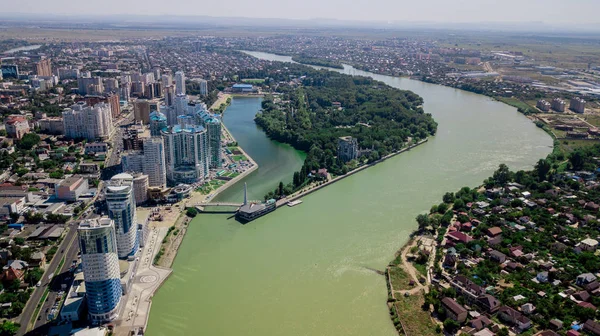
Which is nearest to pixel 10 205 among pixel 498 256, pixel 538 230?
pixel 498 256

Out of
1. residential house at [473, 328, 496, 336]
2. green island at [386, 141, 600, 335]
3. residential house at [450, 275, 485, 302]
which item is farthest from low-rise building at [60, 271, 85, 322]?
residential house at [450, 275, 485, 302]

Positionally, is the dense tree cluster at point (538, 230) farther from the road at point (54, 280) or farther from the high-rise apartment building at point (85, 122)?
the high-rise apartment building at point (85, 122)

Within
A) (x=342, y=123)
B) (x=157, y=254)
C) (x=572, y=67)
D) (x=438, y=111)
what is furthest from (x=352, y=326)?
(x=572, y=67)

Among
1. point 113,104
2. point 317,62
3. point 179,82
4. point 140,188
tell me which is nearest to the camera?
point 140,188

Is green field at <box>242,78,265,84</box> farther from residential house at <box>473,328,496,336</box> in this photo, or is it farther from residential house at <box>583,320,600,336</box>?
residential house at <box>583,320,600,336</box>

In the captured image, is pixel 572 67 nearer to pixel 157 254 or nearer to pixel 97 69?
pixel 97 69

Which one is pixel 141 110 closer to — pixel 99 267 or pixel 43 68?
pixel 99 267
